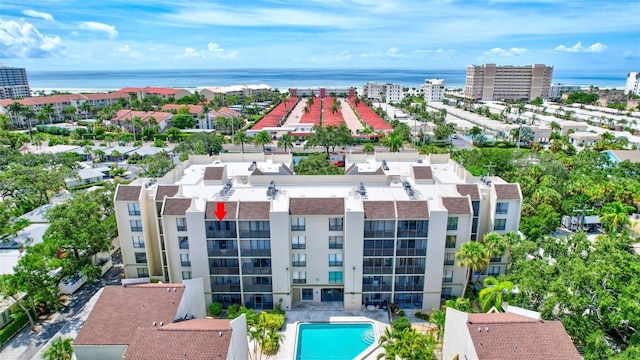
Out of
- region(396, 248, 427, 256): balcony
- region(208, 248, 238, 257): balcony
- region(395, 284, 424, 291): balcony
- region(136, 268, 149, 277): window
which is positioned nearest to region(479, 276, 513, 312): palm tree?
region(396, 248, 427, 256): balcony

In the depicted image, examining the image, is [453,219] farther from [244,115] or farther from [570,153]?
[244,115]

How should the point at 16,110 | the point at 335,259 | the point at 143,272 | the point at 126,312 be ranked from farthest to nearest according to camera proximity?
1. the point at 16,110
2. the point at 143,272
3. the point at 335,259
4. the point at 126,312

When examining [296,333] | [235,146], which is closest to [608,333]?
[296,333]

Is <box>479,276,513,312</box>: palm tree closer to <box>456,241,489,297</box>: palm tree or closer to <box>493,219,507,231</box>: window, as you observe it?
<box>456,241,489,297</box>: palm tree

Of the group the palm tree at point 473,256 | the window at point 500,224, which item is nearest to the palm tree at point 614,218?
the window at point 500,224

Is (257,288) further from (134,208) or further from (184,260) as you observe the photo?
(134,208)

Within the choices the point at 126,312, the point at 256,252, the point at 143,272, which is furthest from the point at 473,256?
the point at 143,272

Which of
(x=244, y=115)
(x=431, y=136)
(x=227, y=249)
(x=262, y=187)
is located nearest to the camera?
(x=227, y=249)
